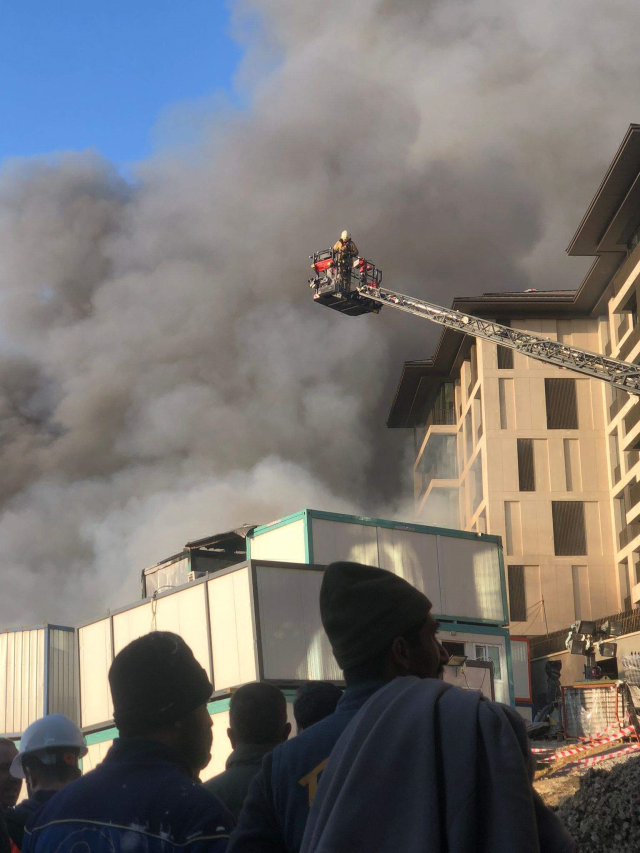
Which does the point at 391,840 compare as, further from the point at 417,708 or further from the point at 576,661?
the point at 576,661

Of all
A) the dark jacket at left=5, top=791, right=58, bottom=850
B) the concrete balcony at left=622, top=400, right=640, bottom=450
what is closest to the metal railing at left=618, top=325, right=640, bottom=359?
the concrete balcony at left=622, top=400, right=640, bottom=450

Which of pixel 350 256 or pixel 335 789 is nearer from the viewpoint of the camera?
pixel 335 789

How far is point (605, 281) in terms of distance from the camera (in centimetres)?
4231

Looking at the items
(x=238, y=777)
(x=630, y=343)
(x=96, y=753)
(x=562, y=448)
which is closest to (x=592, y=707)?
(x=96, y=753)

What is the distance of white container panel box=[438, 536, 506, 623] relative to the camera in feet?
55.8

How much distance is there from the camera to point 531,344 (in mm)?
31547

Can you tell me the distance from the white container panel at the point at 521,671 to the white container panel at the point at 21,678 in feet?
32.9

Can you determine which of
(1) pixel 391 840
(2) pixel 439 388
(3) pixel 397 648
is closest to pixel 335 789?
(1) pixel 391 840

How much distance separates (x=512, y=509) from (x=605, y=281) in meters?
9.72

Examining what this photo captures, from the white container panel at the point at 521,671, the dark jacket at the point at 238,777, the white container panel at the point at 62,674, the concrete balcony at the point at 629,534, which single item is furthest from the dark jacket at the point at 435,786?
the concrete balcony at the point at 629,534

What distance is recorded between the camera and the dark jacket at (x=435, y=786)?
5.49 feet

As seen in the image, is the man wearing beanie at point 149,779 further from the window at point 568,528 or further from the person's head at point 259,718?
the window at point 568,528

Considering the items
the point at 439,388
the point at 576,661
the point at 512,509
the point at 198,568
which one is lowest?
the point at 576,661

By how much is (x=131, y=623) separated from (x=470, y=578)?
5.37 meters
